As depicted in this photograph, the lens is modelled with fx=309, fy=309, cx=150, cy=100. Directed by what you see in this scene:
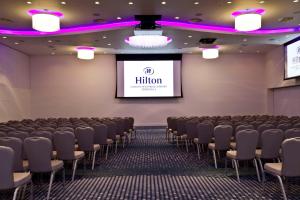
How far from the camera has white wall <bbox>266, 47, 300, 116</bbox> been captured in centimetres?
1488

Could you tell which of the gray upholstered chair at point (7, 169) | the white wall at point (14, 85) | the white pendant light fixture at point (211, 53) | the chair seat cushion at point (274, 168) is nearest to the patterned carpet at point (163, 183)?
the chair seat cushion at point (274, 168)

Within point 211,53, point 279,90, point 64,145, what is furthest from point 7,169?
point 279,90

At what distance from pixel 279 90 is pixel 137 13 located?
10.6m

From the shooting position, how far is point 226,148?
6645 mm

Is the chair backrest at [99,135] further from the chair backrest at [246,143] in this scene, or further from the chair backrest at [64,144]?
the chair backrest at [246,143]

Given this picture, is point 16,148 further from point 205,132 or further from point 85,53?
point 85,53

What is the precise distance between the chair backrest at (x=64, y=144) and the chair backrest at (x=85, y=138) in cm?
107

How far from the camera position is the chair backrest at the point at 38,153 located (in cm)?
465

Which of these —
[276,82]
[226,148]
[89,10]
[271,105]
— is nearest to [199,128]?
[226,148]

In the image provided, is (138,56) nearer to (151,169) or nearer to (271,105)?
(271,105)

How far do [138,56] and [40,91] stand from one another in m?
6.07

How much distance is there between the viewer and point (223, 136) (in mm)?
6578

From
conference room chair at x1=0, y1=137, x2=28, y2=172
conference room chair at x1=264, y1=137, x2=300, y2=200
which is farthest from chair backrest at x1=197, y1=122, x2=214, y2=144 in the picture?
conference room chair at x1=0, y1=137, x2=28, y2=172

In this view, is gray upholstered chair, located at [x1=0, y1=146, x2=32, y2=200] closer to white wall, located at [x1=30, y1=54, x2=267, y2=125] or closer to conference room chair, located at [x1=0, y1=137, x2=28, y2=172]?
conference room chair, located at [x1=0, y1=137, x2=28, y2=172]
